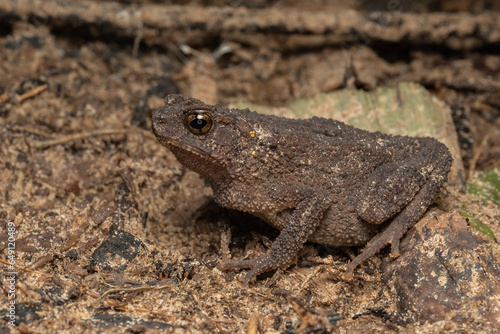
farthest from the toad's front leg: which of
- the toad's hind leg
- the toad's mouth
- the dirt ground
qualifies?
the toad's mouth

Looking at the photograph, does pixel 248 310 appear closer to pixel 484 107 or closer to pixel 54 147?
pixel 54 147

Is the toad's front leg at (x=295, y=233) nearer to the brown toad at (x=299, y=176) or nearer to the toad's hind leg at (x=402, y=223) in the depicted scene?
the brown toad at (x=299, y=176)

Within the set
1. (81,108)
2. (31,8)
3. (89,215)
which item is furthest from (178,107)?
(31,8)

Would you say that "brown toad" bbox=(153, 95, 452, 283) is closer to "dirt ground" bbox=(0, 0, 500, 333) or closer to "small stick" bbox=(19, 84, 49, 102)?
"dirt ground" bbox=(0, 0, 500, 333)

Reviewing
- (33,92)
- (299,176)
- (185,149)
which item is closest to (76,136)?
(33,92)

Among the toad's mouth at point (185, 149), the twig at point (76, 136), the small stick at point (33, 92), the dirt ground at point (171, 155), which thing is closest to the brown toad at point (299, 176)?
the toad's mouth at point (185, 149)

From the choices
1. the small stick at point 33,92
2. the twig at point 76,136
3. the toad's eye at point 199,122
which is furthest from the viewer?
the small stick at point 33,92
